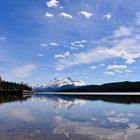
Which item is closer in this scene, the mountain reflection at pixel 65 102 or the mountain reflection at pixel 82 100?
the mountain reflection at pixel 65 102

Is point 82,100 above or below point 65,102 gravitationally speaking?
above

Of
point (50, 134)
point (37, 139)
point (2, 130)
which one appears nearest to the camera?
point (37, 139)

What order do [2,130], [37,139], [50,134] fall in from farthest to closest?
[2,130] < [50,134] < [37,139]

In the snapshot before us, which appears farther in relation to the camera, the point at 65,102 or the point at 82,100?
the point at 82,100

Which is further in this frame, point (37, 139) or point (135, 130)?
point (135, 130)

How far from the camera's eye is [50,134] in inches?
1047

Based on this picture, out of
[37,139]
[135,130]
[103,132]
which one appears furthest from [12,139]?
[135,130]

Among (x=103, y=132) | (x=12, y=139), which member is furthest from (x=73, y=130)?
(x=12, y=139)

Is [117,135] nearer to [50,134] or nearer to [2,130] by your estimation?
[50,134]

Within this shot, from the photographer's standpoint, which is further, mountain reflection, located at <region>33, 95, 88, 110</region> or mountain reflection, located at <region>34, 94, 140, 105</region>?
mountain reflection, located at <region>34, 94, 140, 105</region>

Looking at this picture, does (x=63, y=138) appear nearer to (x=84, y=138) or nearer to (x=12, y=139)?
(x=84, y=138)

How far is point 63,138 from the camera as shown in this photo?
2472 cm

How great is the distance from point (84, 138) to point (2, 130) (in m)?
8.24

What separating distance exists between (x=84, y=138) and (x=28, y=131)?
5848 millimetres
